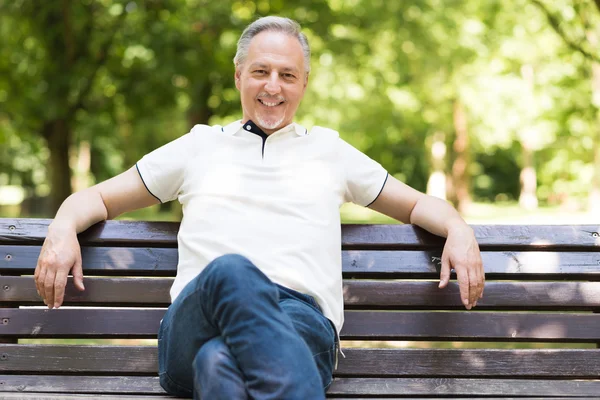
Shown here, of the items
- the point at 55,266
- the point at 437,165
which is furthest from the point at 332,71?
the point at 55,266

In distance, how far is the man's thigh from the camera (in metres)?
2.54

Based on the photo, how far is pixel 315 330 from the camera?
8.42ft

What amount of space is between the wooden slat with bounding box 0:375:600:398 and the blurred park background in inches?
159

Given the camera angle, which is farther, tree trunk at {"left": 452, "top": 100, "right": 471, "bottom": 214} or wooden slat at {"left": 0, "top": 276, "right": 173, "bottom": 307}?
tree trunk at {"left": 452, "top": 100, "right": 471, "bottom": 214}

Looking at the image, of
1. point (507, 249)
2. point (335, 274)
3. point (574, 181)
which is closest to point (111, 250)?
point (335, 274)

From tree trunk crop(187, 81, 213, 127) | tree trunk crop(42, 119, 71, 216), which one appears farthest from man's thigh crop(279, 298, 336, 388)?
tree trunk crop(42, 119, 71, 216)

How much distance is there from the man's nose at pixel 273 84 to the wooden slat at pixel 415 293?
0.86m

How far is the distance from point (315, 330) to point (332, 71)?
55.9 feet

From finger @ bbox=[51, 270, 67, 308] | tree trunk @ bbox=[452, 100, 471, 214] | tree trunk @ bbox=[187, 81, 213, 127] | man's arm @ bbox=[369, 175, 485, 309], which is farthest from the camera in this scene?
tree trunk @ bbox=[452, 100, 471, 214]

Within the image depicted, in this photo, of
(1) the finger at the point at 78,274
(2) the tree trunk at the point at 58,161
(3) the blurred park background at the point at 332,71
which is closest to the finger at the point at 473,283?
(1) the finger at the point at 78,274

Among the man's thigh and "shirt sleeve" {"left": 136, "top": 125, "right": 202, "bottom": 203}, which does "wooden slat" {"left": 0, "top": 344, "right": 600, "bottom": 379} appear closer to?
the man's thigh

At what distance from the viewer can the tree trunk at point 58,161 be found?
12.6m

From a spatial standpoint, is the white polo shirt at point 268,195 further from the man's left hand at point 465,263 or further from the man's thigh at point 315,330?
the man's left hand at point 465,263

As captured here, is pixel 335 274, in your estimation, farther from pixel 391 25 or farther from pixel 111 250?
pixel 391 25
